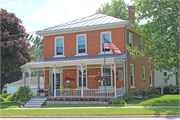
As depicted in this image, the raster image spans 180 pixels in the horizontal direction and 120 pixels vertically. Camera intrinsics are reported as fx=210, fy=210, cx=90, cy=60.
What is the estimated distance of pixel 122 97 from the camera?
57.5ft

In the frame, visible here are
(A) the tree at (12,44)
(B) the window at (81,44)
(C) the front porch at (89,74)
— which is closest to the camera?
(C) the front porch at (89,74)

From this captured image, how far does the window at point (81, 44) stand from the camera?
21.3m

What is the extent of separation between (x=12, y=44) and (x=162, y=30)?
53.4 feet

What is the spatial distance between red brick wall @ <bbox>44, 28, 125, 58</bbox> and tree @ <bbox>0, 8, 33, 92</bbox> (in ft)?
12.6

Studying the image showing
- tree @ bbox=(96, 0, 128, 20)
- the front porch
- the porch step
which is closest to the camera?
the front porch

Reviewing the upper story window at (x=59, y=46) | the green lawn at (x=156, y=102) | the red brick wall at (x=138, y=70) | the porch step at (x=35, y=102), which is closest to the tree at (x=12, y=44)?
the upper story window at (x=59, y=46)

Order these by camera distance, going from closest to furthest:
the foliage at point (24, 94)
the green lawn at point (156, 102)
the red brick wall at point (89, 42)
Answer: the green lawn at point (156, 102) < the foliage at point (24, 94) < the red brick wall at point (89, 42)

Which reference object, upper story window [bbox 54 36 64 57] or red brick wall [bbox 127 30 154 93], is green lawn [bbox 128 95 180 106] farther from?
upper story window [bbox 54 36 64 57]

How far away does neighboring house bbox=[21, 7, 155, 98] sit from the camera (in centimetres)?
1877

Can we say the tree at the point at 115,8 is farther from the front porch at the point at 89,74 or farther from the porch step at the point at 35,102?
the porch step at the point at 35,102

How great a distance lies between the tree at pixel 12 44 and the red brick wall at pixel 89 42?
12.6ft

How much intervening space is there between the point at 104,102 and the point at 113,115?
15.5 ft

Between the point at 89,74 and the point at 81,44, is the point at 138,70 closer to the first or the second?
the point at 89,74

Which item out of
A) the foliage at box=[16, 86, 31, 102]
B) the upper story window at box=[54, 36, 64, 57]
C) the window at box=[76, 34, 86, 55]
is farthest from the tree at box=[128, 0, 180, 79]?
the foliage at box=[16, 86, 31, 102]
